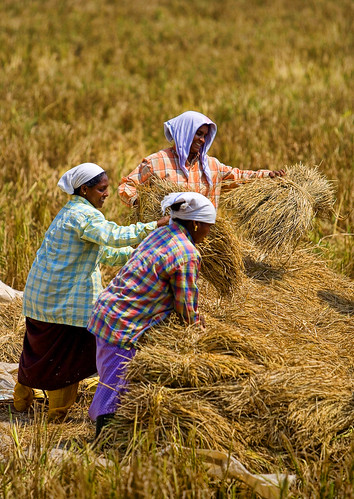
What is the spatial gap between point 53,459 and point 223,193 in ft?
7.14

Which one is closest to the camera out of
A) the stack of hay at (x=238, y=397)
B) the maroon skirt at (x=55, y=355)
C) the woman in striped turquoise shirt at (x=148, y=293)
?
the stack of hay at (x=238, y=397)

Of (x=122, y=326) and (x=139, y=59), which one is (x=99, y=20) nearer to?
(x=139, y=59)

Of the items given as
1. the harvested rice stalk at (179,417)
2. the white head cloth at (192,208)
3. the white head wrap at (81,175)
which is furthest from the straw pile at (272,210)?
the harvested rice stalk at (179,417)

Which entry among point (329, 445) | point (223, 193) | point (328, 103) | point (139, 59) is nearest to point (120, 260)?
point (223, 193)

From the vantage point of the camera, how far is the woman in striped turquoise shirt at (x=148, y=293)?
312 centimetres

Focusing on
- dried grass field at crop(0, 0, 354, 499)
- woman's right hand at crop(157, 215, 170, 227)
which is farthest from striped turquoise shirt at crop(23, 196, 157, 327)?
dried grass field at crop(0, 0, 354, 499)

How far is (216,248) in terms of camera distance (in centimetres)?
388

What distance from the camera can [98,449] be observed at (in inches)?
119

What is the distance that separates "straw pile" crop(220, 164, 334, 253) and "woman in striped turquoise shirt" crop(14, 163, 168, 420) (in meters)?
0.96

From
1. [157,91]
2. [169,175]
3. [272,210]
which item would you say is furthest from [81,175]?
[157,91]

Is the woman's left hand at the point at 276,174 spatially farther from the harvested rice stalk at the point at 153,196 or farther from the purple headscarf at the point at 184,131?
the harvested rice stalk at the point at 153,196

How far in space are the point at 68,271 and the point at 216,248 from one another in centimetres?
83

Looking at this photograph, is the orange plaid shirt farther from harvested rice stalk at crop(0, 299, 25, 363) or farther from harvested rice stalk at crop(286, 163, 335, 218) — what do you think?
harvested rice stalk at crop(0, 299, 25, 363)

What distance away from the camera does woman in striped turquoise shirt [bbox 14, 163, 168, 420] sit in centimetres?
357
